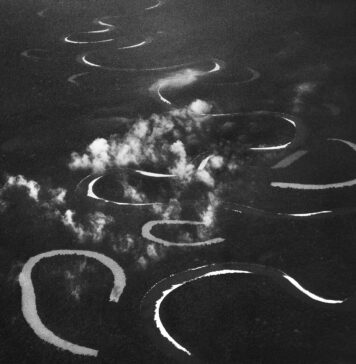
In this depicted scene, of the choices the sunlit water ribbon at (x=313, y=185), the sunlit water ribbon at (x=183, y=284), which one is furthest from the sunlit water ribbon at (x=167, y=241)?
the sunlit water ribbon at (x=313, y=185)

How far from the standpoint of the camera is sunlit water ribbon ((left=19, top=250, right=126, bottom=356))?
2.08 metres

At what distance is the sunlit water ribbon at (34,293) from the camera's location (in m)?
2.08

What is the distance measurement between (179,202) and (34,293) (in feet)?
2.92

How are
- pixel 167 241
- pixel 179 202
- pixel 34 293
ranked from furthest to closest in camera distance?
pixel 179 202 < pixel 167 241 < pixel 34 293

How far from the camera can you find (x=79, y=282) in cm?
Result: 241

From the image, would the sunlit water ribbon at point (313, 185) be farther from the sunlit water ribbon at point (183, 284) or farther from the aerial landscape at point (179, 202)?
the sunlit water ribbon at point (183, 284)

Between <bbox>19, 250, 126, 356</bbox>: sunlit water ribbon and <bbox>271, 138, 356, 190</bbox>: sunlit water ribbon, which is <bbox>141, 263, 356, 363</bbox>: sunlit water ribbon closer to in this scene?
<bbox>19, 250, 126, 356</bbox>: sunlit water ribbon

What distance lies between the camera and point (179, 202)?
297 centimetres

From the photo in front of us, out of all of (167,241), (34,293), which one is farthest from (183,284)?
(34,293)

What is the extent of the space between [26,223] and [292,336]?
135 centimetres

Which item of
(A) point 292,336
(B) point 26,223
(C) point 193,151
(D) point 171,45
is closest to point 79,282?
(B) point 26,223

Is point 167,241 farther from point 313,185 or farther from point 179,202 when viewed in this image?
point 313,185

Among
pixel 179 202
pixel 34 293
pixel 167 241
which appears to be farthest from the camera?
pixel 179 202

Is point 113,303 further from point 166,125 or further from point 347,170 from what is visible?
point 166,125
